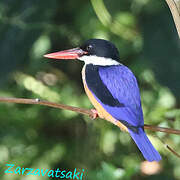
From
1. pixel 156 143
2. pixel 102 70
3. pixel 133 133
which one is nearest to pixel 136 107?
pixel 133 133

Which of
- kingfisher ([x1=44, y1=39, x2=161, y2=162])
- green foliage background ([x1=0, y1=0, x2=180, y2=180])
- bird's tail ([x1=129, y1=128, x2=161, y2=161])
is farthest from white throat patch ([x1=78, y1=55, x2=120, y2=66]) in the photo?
bird's tail ([x1=129, y1=128, x2=161, y2=161])

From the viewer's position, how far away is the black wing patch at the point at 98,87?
2.92m

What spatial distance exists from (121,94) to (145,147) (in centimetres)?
40

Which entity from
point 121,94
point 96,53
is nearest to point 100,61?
point 96,53

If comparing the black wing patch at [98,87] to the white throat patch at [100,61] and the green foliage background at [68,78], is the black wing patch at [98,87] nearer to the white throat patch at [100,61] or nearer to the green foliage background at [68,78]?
the white throat patch at [100,61]

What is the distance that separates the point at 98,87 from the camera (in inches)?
119

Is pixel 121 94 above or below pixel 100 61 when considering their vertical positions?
below

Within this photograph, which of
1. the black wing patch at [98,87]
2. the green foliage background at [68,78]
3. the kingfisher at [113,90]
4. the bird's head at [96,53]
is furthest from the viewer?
the green foliage background at [68,78]

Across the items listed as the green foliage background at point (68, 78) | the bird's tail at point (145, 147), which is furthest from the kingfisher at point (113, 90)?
the green foliage background at point (68, 78)

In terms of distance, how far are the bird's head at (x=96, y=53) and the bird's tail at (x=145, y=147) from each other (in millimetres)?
677

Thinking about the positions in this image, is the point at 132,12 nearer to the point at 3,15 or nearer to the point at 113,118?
the point at 3,15

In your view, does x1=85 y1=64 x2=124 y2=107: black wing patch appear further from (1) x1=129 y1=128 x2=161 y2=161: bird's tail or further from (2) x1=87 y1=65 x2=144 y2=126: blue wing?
(1) x1=129 y1=128 x2=161 y2=161: bird's tail

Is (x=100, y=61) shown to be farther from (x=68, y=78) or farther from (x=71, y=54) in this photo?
(x=68, y=78)

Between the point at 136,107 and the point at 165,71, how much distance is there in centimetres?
90
